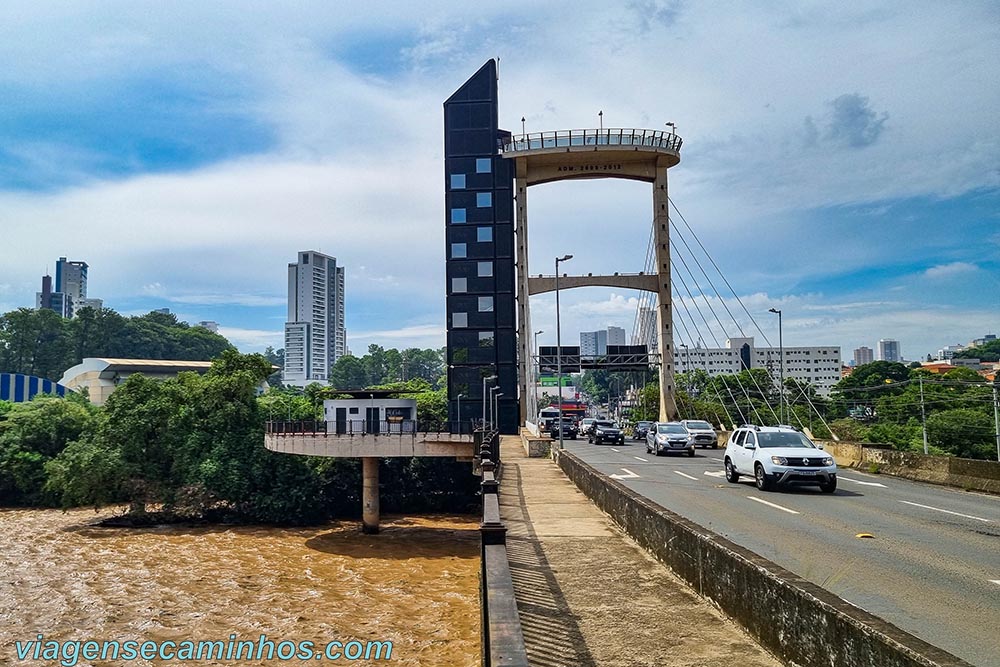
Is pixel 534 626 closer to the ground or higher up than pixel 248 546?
higher up

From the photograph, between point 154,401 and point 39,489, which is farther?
point 39,489

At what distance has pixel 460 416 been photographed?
6738 centimetres

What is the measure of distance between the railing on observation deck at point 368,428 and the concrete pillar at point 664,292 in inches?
960

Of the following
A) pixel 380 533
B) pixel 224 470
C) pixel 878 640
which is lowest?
pixel 380 533

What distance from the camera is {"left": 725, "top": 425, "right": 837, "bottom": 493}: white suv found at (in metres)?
18.8

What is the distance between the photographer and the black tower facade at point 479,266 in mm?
68312

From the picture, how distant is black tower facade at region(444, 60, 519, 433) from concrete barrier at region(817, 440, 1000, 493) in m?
41.0

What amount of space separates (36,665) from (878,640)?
2285cm

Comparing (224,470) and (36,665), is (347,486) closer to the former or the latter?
(224,470)

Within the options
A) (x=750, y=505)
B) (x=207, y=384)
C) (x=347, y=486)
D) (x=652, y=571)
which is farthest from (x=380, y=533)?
(x=652, y=571)

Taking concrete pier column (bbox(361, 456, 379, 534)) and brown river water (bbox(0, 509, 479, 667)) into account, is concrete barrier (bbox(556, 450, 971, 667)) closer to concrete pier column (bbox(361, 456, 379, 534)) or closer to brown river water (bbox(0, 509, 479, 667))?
brown river water (bbox(0, 509, 479, 667))

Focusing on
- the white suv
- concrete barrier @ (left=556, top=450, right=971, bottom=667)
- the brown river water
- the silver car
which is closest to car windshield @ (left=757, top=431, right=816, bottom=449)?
the white suv

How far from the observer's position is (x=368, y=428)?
41719 mm

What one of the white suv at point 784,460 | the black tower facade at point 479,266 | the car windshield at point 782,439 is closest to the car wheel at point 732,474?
the white suv at point 784,460
